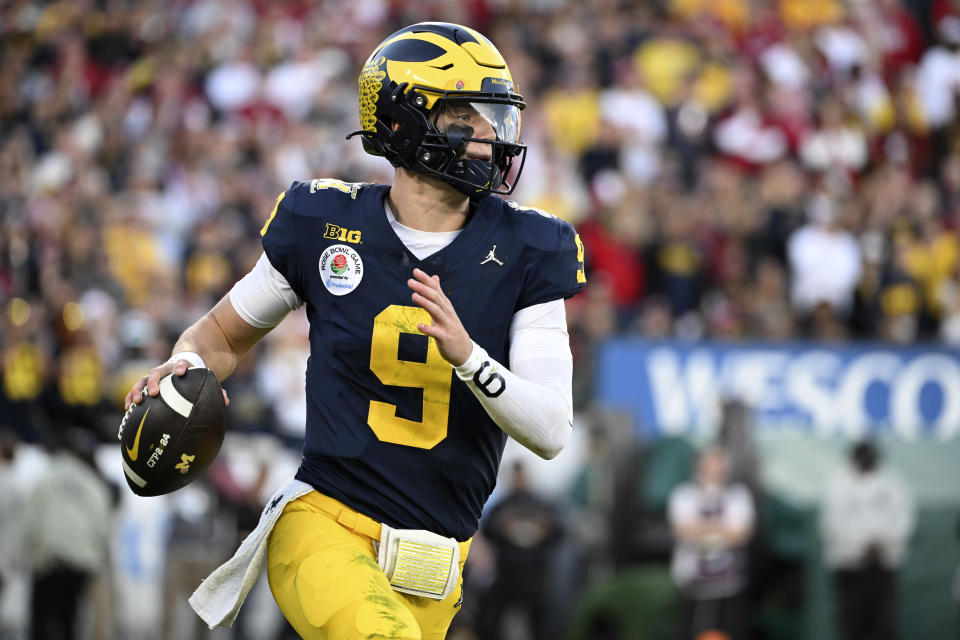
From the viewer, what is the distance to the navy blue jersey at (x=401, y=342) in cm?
385

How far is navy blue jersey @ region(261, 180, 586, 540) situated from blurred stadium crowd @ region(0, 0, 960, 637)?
6.60 metres

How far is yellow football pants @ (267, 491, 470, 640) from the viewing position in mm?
3525

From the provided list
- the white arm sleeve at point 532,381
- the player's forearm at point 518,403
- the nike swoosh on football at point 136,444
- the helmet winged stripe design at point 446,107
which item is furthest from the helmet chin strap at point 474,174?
the nike swoosh on football at point 136,444

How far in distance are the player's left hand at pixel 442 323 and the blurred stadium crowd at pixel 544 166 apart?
23.2 feet

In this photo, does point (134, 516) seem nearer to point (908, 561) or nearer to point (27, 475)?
point (27, 475)

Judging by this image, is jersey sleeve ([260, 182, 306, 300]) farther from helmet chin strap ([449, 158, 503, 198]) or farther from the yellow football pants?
the yellow football pants

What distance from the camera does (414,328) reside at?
12.5ft

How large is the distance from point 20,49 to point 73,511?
6362 millimetres

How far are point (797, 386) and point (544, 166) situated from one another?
2926mm

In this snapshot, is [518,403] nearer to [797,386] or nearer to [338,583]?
[338,583]

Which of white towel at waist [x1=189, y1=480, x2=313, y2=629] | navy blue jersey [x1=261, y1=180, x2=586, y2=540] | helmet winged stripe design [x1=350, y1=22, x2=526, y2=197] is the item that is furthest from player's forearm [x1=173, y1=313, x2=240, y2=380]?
helmet winged stripe design [x1=350, y1=22, x2=526, y2=197]

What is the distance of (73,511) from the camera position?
10.3 m

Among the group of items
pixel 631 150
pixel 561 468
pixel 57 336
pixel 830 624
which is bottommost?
pixel 830 624

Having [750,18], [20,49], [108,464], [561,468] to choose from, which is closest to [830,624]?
[561,468]
